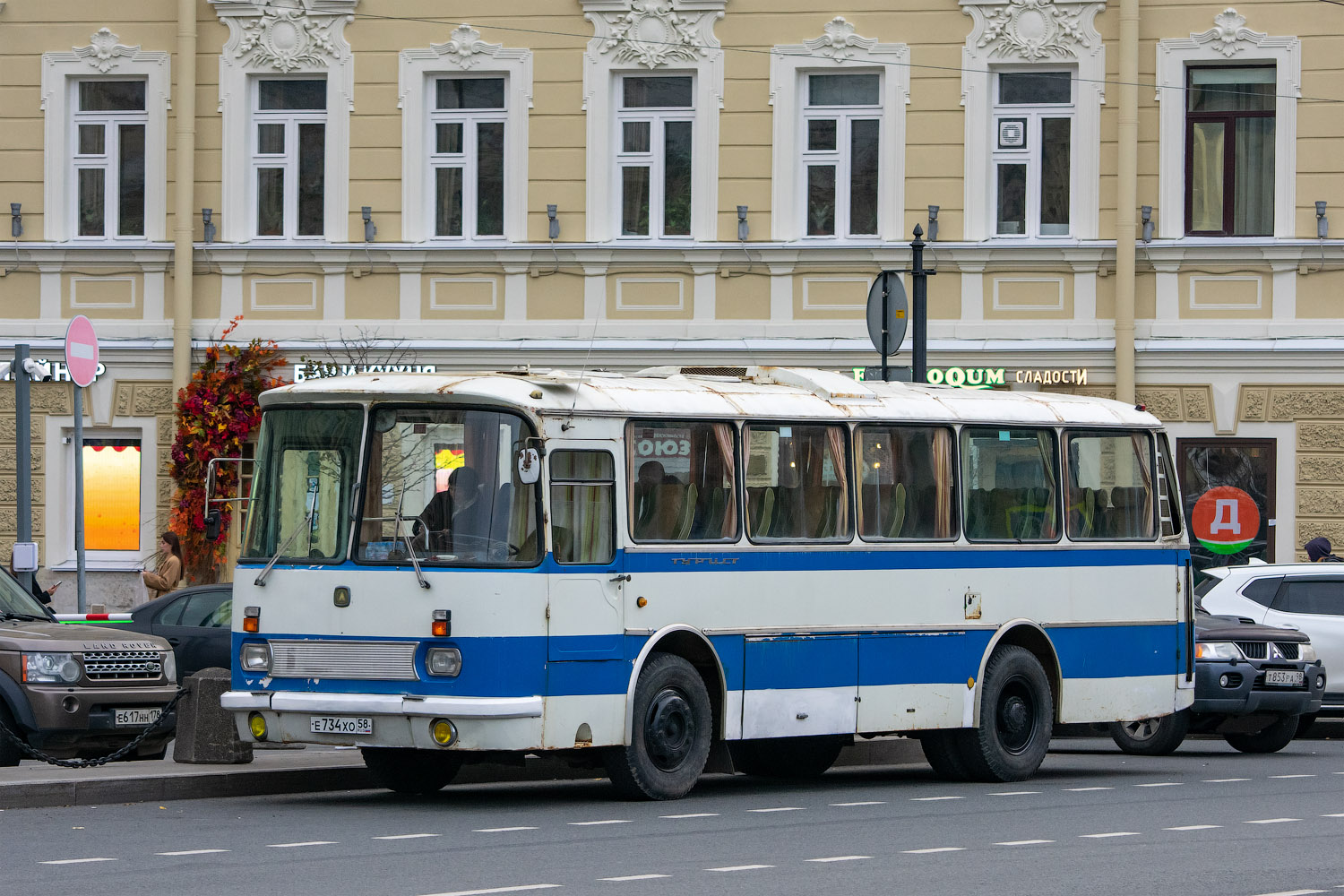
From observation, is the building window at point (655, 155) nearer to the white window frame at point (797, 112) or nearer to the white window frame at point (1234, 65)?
the white window frame at point (797, 112)

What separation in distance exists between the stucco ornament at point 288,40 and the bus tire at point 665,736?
14.7 m

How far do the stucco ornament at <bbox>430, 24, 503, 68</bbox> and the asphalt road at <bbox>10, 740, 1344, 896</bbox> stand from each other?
12933mm

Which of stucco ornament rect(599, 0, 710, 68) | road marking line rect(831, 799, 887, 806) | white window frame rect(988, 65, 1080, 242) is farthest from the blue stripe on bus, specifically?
stucco ornament rect(599, 0, 710, 68)

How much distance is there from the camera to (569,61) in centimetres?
2655

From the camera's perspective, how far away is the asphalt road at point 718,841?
9992 mm

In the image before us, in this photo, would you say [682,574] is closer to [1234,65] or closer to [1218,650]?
[1218,650]

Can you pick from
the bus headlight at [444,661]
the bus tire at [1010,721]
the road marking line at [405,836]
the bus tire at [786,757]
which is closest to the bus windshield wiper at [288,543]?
the bus headlight at [444,661]

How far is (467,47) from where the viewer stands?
26.6 metres

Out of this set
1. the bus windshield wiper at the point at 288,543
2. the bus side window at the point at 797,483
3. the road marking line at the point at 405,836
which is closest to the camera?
the road marking line at the point at 405,836

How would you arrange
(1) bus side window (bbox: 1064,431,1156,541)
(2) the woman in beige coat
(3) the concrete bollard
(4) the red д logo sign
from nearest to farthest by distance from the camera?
(3) the concrete bollard
(1) bus side window (bbox: 1064,431,1156,541)
(4) the red д logo sign
(2) the woman in beige coat

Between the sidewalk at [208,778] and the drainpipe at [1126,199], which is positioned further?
the drainpipe at [1126,199]

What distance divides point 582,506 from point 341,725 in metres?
1.88

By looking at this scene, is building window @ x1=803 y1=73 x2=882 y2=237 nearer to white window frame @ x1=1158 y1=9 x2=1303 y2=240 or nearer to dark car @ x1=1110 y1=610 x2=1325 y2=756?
white window frame @ x1=1158 y1=9 x2=1303 y2=240

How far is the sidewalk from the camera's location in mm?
13219
